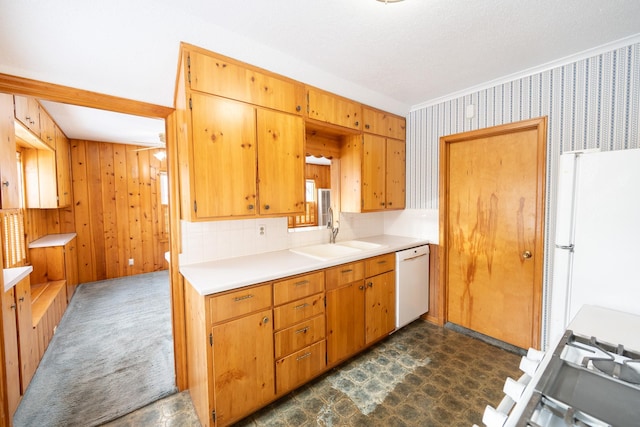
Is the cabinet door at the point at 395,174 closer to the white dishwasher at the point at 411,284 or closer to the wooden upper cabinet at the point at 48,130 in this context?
the white dishwasher at the point at 411,284

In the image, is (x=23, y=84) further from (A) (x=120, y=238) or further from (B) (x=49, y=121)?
(A) (x=120, y=238)

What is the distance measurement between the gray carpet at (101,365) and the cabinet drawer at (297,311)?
1096mm

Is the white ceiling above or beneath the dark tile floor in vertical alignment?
→ above

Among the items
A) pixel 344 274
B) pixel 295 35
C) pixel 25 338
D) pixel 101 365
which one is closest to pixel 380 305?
pixel 344 274

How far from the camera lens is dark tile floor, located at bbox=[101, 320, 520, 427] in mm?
1678

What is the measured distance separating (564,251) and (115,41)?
280 cm

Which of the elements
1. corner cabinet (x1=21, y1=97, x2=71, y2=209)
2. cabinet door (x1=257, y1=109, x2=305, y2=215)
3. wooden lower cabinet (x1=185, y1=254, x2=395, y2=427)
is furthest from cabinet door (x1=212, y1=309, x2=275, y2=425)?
corner cabinet (x1=21, y1=97, x2=71, y2=209)

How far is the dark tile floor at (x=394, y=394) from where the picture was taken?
5.50 feet

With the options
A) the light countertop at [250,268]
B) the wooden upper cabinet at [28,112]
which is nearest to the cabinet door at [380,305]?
the light countertop at [250,268]

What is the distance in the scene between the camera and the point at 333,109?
2375 mm

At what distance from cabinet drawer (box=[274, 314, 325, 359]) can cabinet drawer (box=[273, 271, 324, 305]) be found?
0.21 metres

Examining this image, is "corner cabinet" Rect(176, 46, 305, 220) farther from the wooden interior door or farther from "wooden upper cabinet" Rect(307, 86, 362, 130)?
the wooden interior door

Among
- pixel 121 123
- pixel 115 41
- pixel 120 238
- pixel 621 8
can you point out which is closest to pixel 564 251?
pixel 621 8

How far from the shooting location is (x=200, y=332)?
61.1 inches
